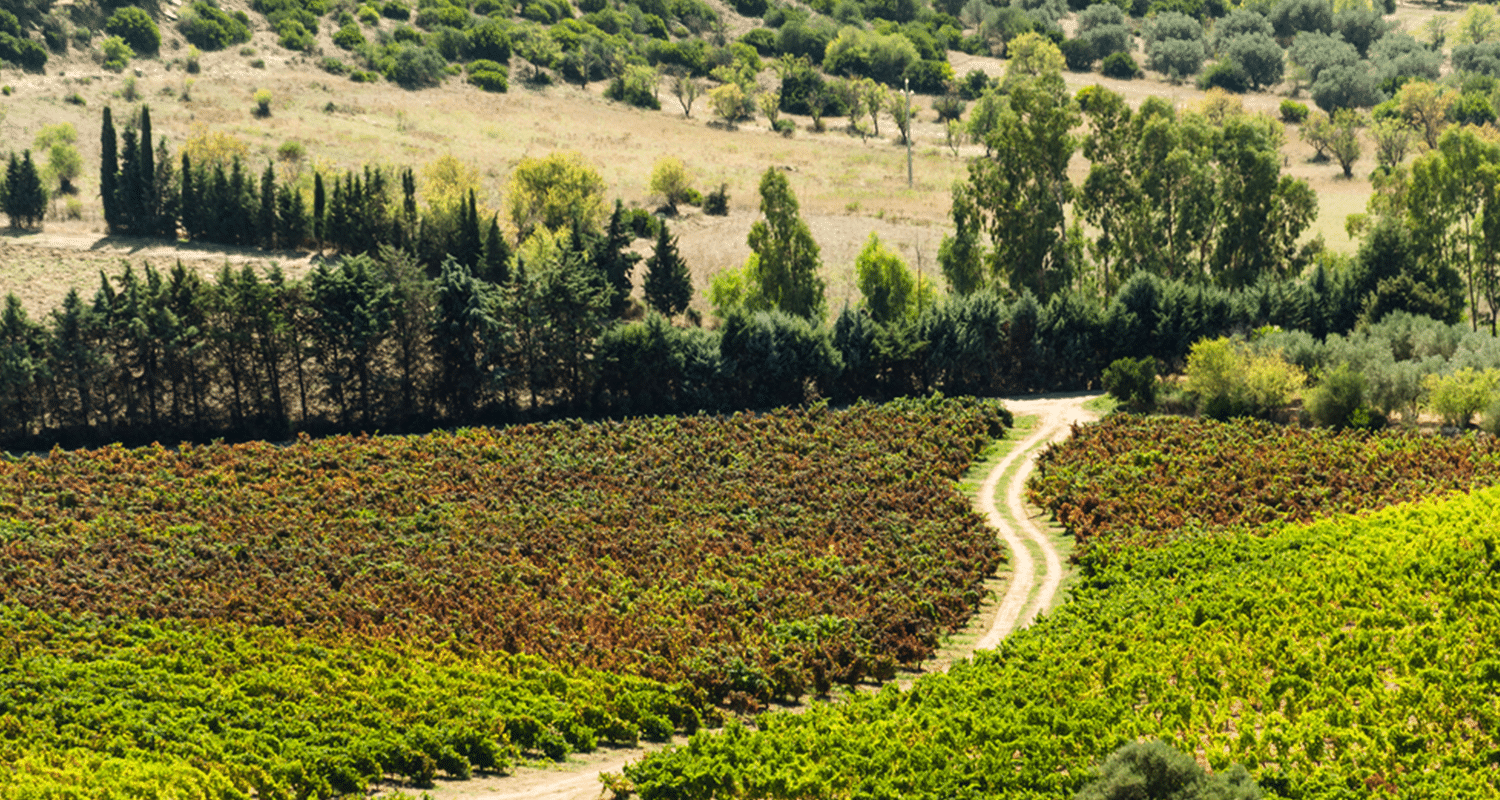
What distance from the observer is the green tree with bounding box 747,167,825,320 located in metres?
59.4

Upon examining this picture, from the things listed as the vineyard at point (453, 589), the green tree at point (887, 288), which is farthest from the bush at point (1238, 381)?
the green tree at point (887, 288)

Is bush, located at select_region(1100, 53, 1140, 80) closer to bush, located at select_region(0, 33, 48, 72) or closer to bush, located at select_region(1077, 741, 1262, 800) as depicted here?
Result: bush, located at select_region(0, 33, 48, 72)

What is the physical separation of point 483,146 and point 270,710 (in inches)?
3274

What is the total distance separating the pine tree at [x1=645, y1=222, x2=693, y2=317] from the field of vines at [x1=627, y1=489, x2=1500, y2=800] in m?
39.2

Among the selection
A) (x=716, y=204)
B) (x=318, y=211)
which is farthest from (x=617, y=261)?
(x=716, y=204)

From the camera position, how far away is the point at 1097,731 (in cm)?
2261

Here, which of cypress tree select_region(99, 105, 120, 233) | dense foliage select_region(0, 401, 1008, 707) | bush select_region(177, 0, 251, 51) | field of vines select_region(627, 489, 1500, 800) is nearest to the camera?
field of vines select_region(627, 489, 1500, 800)

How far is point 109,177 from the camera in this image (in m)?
74.6

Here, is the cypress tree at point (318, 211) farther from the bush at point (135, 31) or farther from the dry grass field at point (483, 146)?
the bush at point (135, 31)

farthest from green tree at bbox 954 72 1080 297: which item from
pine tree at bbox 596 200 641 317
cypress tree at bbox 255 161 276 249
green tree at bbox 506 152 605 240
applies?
cypress tree at bbox 255 161 276 249

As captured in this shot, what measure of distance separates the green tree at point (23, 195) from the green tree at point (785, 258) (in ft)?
147

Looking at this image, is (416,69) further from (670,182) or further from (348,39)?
(670,182)

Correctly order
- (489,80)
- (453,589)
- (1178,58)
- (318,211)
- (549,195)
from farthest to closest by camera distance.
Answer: (1178,58)
(489,80)
(549,195)
(318,211)
(453,589)

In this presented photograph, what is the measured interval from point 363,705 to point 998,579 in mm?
17419
